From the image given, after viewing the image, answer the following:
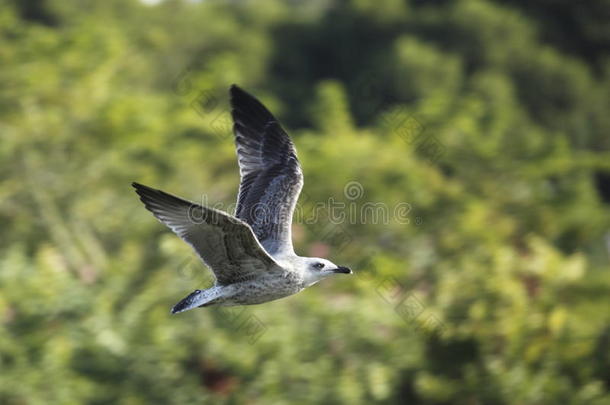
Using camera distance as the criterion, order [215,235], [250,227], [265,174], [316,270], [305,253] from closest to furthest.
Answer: [215,235]
[250,227]
[316,270]
[265,174]
[305,253]

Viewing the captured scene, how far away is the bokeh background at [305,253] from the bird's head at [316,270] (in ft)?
9.09

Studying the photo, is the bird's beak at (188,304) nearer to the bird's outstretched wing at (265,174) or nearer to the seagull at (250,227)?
the seagull at (250,227)

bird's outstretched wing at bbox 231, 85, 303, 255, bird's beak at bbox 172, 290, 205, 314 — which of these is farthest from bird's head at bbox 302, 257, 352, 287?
bird's beak at bbox 172, 290, 205, 314

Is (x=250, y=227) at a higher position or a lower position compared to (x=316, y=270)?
higher

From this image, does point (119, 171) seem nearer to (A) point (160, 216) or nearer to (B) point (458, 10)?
(A) point (160, 216)

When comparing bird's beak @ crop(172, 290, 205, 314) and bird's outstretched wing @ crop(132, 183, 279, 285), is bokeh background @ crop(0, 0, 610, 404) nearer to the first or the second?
Answer: bird's beak @ crop(172, 290, 205, 314)

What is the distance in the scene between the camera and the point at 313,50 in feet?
93.4

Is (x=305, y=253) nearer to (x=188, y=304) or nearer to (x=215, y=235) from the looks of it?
(x=188, y=304)

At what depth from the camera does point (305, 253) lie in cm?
958

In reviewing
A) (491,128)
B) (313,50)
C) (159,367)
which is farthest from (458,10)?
(159,367)

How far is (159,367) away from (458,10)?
22.6 m

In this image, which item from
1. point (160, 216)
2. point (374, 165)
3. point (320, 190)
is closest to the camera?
point (160, 216)

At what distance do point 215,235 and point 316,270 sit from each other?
2.44ft

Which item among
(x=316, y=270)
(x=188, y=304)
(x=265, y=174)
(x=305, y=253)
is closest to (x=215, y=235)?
(x=188, y=304)
